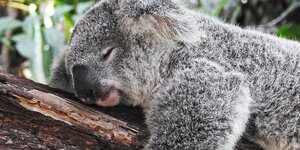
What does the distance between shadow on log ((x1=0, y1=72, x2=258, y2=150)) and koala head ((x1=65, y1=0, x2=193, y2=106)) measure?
141 mm

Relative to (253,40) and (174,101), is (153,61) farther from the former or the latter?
(253,40)

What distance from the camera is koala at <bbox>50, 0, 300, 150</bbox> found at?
8.59 ft

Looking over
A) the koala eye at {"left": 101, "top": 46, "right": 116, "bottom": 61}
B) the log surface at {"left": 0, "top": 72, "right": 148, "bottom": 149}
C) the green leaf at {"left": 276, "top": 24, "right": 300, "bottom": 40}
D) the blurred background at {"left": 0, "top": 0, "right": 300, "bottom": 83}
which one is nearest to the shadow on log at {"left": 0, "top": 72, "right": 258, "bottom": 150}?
the log surface at {"left": 0, "top": 72, "right": 148, "bottom": 149}

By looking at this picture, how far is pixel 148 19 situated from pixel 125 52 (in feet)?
0.76

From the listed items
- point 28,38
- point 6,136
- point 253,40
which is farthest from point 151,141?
point 28,38

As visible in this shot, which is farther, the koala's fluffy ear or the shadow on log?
the koala's fluffy ear

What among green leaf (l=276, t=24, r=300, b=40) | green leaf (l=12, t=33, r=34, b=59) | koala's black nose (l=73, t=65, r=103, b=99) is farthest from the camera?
green leaf (l=276, t=24, r=300, b=40)

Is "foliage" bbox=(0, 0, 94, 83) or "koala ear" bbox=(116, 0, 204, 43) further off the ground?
"koala ear" bbox=(116, 0, 204, 43)

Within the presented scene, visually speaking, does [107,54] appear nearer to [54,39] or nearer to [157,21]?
[157,21]

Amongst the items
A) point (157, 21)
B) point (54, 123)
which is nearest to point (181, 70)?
point (157, 21)

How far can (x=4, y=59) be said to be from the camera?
5.75m

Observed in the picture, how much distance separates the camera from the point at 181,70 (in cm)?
276

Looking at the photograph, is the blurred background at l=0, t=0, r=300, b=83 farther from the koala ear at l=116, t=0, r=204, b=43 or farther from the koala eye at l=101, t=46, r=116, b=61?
the koala eye at l=101, t=46, r=116, b=61

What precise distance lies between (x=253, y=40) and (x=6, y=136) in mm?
1511
